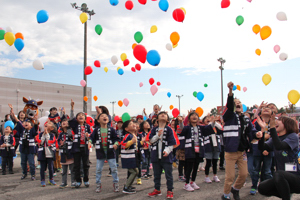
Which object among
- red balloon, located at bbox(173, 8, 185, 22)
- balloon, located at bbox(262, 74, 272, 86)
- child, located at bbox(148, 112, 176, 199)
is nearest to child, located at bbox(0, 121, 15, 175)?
child, located at bbox(148, 112, 176, 199)

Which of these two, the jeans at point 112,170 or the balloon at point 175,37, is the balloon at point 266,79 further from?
the jeans at point 112,170

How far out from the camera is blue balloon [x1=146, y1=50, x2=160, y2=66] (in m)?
7.53

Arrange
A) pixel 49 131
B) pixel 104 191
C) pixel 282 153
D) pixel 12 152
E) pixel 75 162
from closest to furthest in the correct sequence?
pixel 282 153
pixel 104 191
pixel 75 162
pixel 49 131
pixel 12 152

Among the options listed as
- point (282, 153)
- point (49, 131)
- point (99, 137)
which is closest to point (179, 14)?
point (99, 137)


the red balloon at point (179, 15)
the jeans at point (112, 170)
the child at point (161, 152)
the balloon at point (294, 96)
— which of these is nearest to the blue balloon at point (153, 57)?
the red balloon at point (179, 15)

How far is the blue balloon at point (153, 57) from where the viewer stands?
7.53m

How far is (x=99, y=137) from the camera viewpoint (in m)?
6.05

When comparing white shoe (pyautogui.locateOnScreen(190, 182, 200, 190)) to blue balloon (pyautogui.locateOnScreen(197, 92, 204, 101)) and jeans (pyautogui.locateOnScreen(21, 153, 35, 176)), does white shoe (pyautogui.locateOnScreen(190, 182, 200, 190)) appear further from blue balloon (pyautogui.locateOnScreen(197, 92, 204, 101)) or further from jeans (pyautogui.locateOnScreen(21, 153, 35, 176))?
blue balloon (pyautogui.locateOnScreen(197, 92, 204, 101))

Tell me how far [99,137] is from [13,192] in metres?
2.37

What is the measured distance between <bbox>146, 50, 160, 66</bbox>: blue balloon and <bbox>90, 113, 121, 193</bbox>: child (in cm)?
247

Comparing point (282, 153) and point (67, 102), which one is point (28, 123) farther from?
point (67, 102)

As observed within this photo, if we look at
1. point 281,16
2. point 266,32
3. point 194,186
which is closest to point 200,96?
point 266,32

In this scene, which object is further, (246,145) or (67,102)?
(67,102)

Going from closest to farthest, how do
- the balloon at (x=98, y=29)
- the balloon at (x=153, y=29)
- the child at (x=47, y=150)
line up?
the child at (x=47, y=150) < the balloon at (x=153, y=29) < the balloon at (x=98, y=29)
